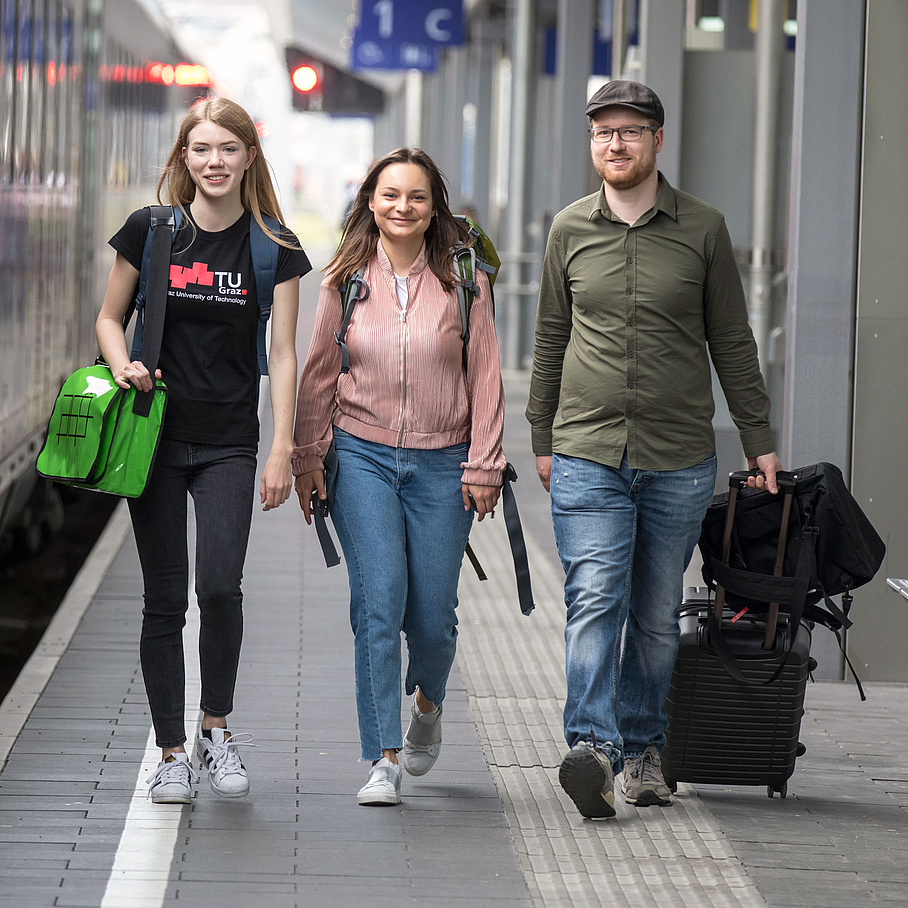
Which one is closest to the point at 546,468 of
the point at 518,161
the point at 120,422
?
the point at 120,422

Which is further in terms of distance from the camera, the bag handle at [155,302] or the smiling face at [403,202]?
the smiling face at [403,202]

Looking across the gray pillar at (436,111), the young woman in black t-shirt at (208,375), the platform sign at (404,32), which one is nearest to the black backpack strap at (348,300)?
the young woman in black t-shirt at (208,375)

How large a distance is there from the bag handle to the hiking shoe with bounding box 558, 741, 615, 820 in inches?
60.9

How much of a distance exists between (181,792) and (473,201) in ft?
65.4

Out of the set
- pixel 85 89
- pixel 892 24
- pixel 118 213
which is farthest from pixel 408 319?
pixel 118 213

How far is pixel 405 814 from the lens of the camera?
4844 mm

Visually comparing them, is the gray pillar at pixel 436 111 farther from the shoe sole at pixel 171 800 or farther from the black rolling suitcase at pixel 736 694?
the shoe sole at pixel 171 800

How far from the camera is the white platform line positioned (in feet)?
13.6

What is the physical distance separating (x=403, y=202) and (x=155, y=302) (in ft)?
2.50

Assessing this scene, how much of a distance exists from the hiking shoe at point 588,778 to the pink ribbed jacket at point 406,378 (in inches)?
31.9

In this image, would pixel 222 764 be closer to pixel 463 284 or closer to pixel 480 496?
pixel 480 496

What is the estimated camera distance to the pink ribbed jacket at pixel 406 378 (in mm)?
4699

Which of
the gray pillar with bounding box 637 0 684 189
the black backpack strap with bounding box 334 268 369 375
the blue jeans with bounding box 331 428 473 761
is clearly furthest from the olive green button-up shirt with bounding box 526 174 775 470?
the gray pillar with bounding box 637 0 684 189

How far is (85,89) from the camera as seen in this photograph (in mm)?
11180
